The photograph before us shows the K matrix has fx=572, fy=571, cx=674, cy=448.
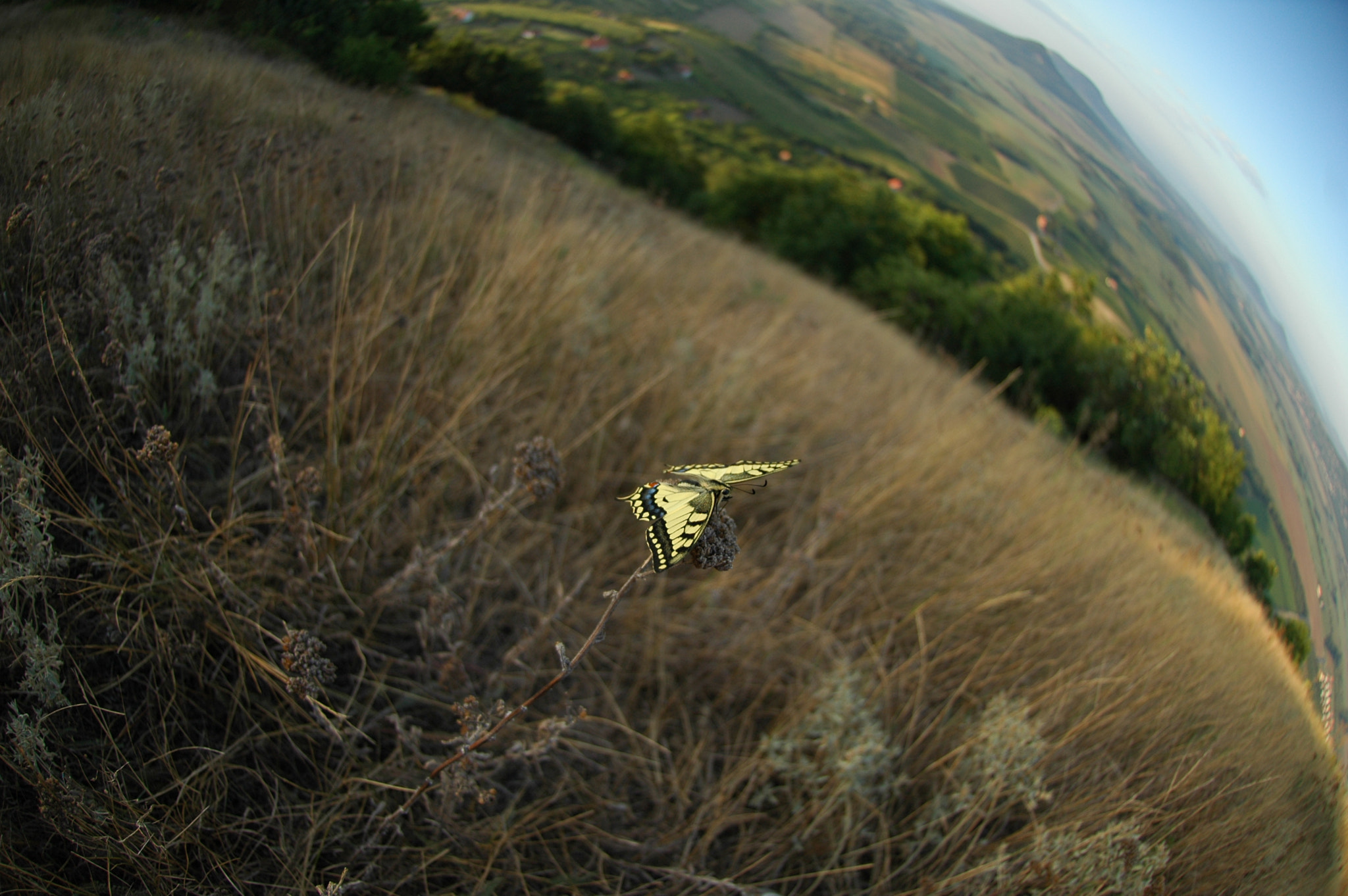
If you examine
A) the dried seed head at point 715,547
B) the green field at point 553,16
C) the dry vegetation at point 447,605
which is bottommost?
the dry vegetation at point 447,605

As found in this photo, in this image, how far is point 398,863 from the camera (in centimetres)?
142

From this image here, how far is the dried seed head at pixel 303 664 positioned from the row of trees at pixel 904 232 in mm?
2057

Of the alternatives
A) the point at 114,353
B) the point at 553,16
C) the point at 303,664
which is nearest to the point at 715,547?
the point at 303,664

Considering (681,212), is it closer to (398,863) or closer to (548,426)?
(548,426)

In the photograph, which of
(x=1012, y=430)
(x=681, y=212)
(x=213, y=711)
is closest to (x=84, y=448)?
(x=213, y=711)

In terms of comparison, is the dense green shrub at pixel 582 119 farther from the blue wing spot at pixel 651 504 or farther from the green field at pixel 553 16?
the blue wing spot at pixel 651 504

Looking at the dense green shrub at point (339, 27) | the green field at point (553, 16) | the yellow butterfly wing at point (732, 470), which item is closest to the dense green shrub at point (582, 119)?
the green field at point (553, 16)

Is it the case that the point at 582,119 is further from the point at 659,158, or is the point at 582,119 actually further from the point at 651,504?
the point at 651,504

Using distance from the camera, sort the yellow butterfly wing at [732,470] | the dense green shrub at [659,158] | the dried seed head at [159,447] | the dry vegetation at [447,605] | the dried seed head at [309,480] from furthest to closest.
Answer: the dense green shrub at [659,158]
the dried seed head at [309,480]
the dry vegetation at [447,605]
the dried seed head at [159,447]
the yellow butterfly wing at [732,470]

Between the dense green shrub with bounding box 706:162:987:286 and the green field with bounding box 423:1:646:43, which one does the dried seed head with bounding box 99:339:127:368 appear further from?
the dense green shrub with bounding box 706:162:987:286

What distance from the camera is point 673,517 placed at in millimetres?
905

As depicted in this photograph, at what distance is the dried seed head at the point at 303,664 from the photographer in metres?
1.17

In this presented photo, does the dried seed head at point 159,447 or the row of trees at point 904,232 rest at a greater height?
the row of trees at point 904,232

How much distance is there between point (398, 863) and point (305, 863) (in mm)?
213
